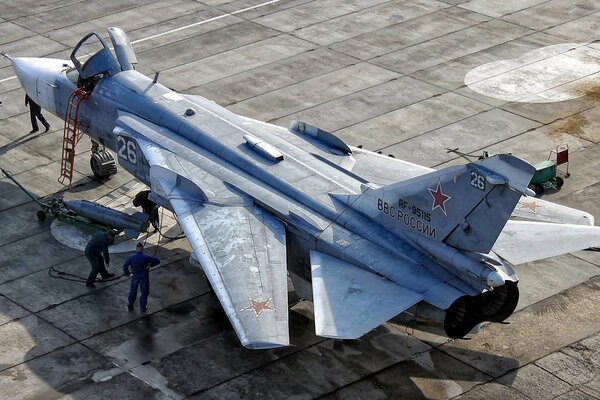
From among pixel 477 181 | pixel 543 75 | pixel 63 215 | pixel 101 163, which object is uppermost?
pixel 477 181

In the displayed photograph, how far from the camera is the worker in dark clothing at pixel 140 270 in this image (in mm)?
21234

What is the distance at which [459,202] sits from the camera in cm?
1880

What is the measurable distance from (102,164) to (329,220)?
7947 millimetres

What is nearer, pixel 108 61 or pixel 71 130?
pixel 108 61

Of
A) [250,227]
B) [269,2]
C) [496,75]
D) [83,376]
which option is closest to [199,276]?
[250,227]

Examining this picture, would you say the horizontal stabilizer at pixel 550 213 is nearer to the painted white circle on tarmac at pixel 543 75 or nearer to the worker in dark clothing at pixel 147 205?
the worker in dark clothing at pixel 147 205

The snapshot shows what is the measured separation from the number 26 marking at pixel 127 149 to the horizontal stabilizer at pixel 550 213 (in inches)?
309

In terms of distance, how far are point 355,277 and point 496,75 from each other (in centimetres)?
1445

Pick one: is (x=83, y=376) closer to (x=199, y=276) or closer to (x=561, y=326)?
(x=199, y=276)

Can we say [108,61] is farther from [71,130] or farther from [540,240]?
[540,240]

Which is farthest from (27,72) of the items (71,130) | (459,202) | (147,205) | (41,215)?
(459,202)

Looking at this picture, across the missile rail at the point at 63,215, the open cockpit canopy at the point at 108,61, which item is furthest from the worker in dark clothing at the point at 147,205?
the open cockpit canopy at the point at 108,61

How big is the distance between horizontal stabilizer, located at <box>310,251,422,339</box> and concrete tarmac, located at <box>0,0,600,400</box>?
1716 millimetres

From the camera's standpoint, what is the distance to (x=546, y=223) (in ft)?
66.7
